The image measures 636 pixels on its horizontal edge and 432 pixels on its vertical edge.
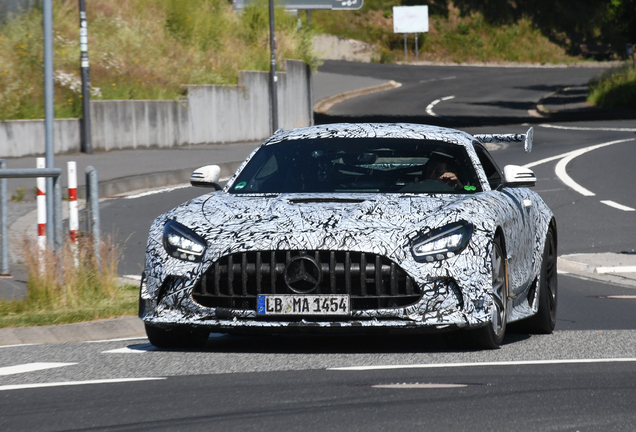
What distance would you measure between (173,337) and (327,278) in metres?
1.19

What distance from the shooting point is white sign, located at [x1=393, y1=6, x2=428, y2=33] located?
8238cm

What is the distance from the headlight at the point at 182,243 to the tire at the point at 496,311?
1648mm

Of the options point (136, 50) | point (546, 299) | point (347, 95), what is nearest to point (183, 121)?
point (136, 50)

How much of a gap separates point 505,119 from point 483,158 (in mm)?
35657

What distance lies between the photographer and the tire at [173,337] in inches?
288

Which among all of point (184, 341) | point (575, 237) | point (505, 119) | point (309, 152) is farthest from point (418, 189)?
point (505, 119)

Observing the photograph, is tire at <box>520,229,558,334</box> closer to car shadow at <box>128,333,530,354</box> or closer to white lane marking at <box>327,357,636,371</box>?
A: car shadow at <box>128,333,530,354</box>

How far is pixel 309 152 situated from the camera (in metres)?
8.26

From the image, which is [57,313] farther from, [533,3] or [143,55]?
[533,3]

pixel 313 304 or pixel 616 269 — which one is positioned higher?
pixel 313 304

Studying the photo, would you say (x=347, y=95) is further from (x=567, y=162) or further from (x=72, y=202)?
(x=72, y=202)

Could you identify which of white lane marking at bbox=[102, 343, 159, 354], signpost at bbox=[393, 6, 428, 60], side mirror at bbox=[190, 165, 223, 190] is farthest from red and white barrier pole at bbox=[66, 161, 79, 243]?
signpost at bbox=[393, 6, 428, 60]

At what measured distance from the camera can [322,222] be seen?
6863mm

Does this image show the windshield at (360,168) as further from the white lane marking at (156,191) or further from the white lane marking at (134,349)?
the white lane marking at (156,191)
